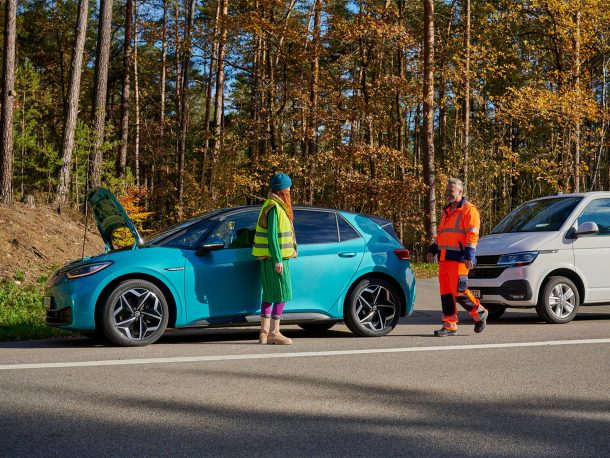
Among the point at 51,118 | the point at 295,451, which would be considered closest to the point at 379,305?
the point at 295,451

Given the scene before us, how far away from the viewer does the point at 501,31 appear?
34125 millimetres

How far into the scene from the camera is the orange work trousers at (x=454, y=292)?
10570 millimetres

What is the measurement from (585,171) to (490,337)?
23034 millimetres

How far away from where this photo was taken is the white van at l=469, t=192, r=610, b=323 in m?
12.2

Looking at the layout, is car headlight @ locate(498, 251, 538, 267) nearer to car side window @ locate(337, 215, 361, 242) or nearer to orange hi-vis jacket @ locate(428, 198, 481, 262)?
orange hi-vis jacket @ locate(428, 198, 481, 262)

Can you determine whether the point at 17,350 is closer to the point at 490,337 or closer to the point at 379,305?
the point at 379,305

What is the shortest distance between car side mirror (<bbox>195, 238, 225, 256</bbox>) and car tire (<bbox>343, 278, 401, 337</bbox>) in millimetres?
1771

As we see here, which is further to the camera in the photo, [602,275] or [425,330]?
[602,275]

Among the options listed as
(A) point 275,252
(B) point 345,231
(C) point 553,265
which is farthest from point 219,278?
(C) point 553,265

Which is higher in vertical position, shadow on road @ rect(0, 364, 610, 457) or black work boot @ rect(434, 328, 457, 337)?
black work boot @ rect(434, 328, 457, 337)

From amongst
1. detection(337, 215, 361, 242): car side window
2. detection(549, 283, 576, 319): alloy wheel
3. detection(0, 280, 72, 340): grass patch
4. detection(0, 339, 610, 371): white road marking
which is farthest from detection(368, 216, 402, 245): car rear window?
detection(0, 280, 72, 340): grass patch

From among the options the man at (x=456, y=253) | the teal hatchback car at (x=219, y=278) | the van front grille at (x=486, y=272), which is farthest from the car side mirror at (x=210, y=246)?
the van front grille at (x=486, y=272)

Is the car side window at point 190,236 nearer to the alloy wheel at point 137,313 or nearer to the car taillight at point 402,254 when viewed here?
the alloy wheel at point 137,313

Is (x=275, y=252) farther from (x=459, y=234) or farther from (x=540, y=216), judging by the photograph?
(x=540, y=216)
